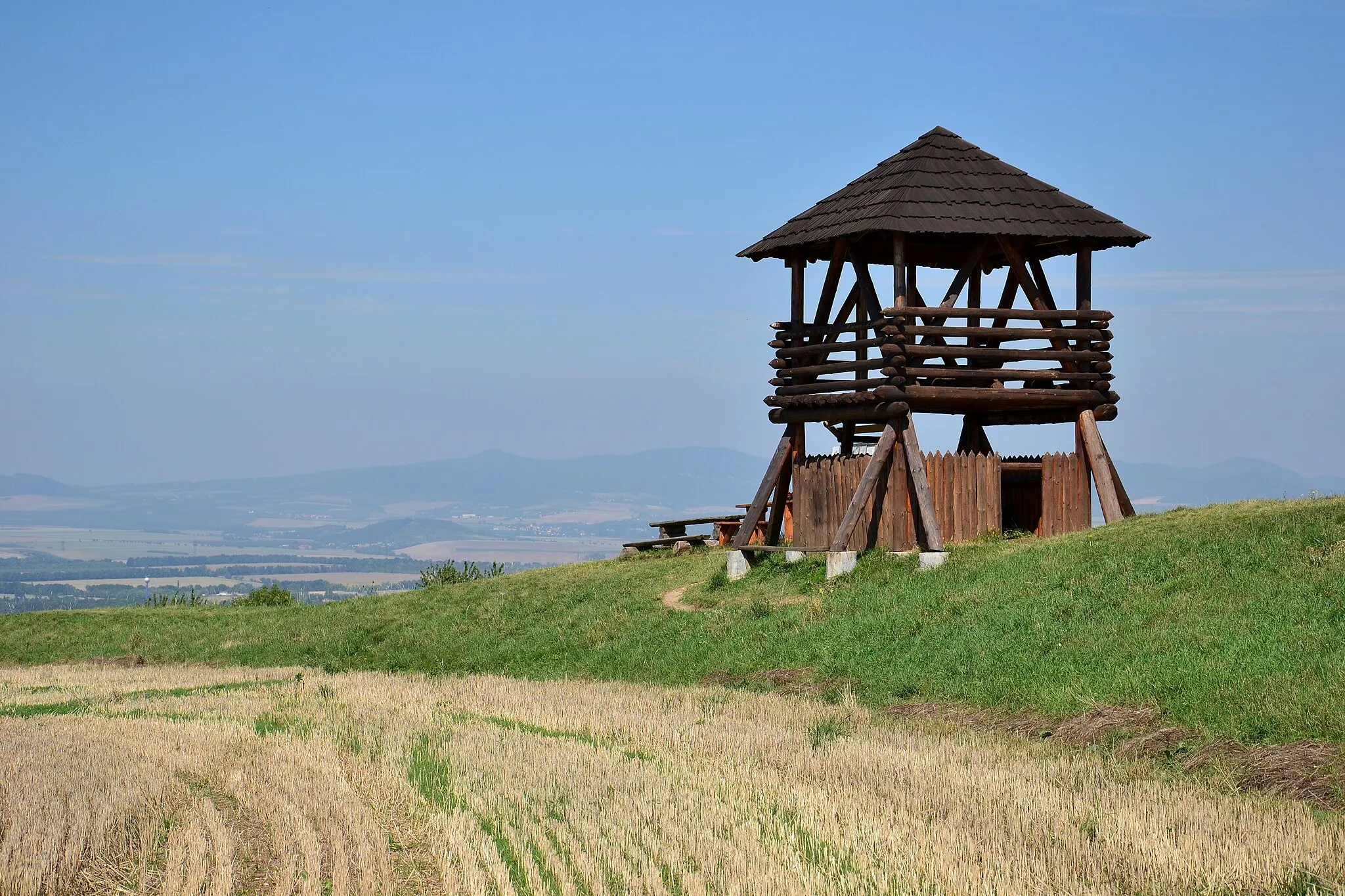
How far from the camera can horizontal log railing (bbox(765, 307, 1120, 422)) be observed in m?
26.8

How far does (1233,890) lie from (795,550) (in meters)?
19.4

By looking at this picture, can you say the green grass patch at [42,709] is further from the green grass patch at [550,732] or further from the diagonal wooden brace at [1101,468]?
the diagonal wooden brace at [1101,468]

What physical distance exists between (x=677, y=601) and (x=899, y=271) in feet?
26.0

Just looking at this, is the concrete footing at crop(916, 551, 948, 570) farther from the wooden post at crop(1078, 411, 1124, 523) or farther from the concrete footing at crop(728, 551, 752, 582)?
the concrete footing at crop(728, 551, 752, 582)

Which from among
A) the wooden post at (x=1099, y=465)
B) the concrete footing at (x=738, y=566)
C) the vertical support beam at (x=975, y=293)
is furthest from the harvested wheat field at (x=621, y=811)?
the vertical support beam at (x=975, y=293)

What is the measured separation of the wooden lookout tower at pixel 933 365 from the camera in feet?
88.3

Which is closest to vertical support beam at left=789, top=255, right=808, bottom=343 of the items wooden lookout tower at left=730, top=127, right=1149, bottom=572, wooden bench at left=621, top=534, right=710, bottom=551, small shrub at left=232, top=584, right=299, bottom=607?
wooden lookout tower at left=730, top=127, right=1149, bottom=572

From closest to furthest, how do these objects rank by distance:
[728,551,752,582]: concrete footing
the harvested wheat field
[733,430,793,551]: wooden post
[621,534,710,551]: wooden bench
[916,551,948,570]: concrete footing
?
the harvested wheat field → [916,551,948,570]: concrete footing → [728,551,752,582]: concrete footing → [733,430,793,551]: wooden post → [621,534,710,551]: wooden bench

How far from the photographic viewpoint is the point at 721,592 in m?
28.2

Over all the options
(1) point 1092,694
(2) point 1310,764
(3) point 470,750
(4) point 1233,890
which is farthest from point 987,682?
(4) point 1233,890

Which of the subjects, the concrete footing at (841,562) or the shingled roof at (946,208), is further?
the shingled roof at (946,208)

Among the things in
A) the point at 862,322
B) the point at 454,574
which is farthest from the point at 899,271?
the point at 454,574

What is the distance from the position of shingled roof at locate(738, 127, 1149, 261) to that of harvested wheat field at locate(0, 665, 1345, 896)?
41.7 feet

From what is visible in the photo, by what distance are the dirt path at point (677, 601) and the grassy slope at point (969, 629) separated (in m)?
0.29
